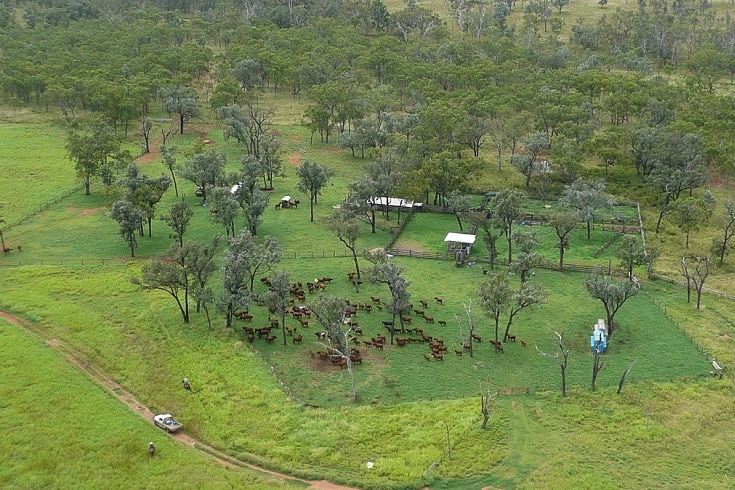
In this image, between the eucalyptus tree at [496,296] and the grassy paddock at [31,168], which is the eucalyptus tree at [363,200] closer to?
the eucalyptus tree at [496,296]

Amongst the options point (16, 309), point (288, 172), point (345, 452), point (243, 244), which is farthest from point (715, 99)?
point (16, 309)

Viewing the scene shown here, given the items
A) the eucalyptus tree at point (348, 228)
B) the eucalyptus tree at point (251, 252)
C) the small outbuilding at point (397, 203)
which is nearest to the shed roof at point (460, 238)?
the eucalyptus tree at point (348, 228)

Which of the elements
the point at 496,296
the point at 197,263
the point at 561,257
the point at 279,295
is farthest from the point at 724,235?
the point at 197,263

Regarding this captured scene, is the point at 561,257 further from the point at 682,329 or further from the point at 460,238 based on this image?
the point at 682,329

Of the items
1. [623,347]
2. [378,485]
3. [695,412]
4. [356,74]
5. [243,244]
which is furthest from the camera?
[356,74]

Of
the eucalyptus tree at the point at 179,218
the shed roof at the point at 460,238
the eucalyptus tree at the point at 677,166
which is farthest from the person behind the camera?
the eucalyptus tree at the point at 677,166

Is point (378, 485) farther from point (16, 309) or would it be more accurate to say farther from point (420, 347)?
point (16, 309)

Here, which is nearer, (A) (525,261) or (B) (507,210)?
(A) (525,261)
